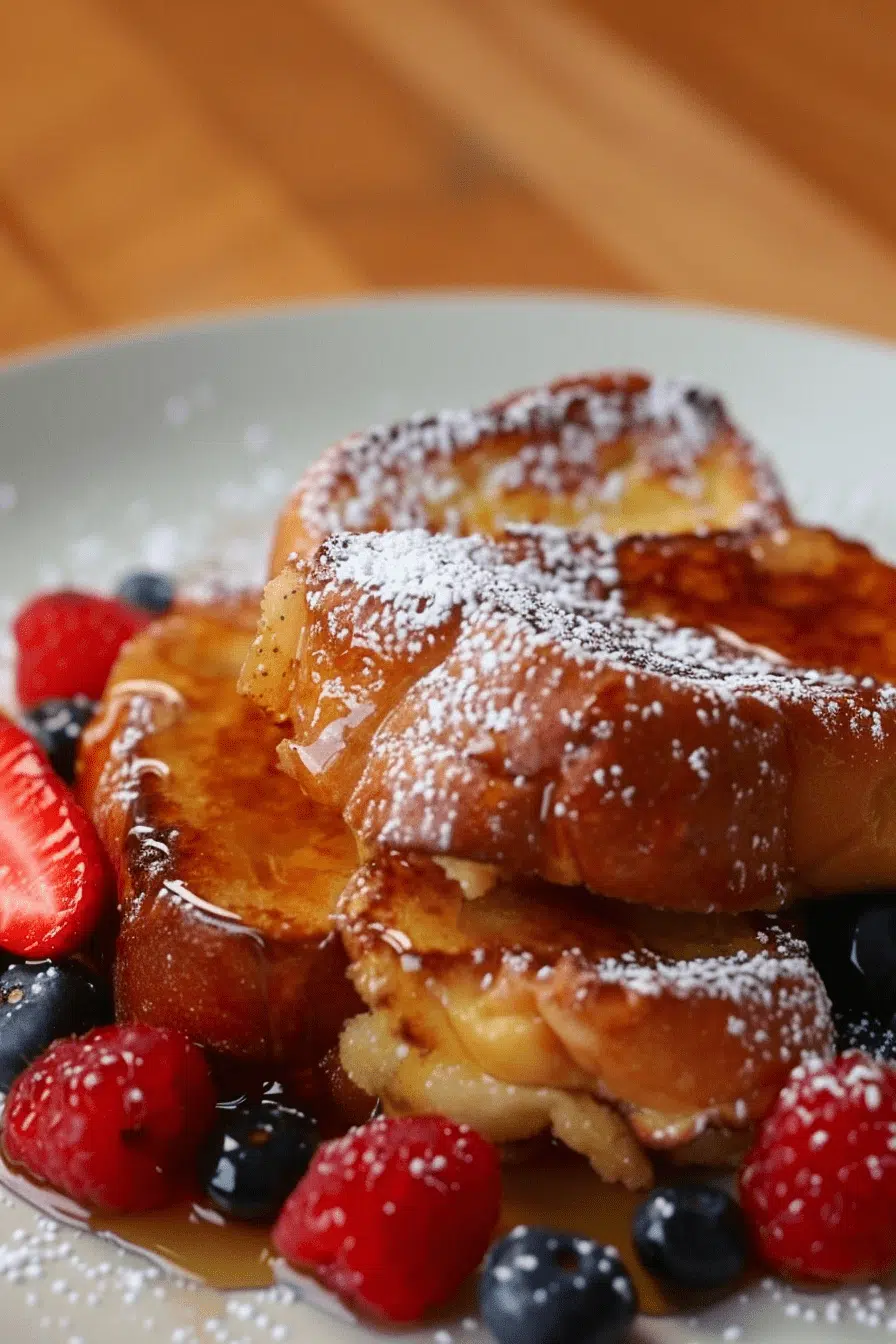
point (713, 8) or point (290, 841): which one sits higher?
point (713, 8)

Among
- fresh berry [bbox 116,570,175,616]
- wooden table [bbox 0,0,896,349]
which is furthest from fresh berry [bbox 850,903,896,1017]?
wooden table [bbox 0,0,896,349]

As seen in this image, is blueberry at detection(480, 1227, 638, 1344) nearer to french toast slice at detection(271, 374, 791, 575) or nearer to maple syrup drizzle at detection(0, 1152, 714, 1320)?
maple syrup drizzle at detection(0, 1152, 714, 1320)

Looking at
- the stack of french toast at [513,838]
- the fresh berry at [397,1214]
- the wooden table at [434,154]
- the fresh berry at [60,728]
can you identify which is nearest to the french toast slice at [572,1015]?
the stack of french toast at [513,838]

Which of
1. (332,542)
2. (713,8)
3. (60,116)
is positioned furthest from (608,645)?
(713,8)

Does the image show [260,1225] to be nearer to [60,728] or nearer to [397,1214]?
[397,1214]

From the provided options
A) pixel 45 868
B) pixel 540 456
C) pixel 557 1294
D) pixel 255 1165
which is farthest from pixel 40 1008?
pixel 540 456

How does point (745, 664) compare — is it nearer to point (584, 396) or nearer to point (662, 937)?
point (662, 937)

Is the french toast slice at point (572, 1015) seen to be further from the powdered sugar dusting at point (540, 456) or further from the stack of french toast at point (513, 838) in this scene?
the powdered sugar dusting at point (540, 456)

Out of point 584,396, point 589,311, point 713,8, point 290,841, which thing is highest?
point 713,8
